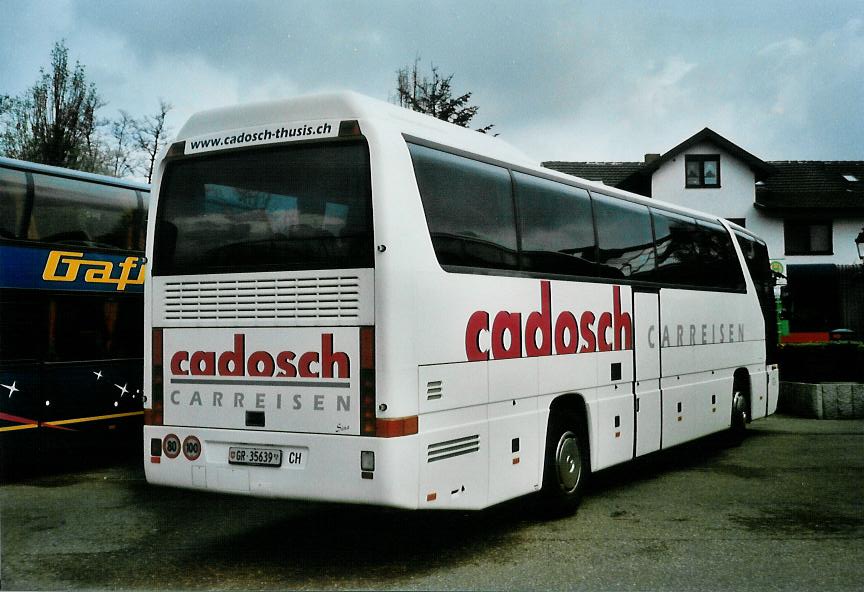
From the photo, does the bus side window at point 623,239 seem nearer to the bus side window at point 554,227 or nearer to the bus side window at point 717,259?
the bus side window at point 554,227

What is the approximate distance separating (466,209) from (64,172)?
655 cm

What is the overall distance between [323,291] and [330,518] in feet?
9.88

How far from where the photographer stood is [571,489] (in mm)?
8391

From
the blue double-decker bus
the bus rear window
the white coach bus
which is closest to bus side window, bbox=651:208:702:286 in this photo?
the white coach bus

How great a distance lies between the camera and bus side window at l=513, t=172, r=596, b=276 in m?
8.05

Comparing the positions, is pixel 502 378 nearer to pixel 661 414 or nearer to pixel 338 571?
pixel 338 571

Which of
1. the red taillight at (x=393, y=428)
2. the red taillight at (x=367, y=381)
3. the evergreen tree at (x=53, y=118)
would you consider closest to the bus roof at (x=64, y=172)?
the red taillight at (x=367, y=381)

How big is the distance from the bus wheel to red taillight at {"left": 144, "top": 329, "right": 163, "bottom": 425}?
871 cm

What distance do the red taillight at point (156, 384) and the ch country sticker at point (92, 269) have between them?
4.23 metres

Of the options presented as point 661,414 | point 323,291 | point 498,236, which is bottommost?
point 661,414

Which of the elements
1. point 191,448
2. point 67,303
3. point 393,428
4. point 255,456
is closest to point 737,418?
point 393,428

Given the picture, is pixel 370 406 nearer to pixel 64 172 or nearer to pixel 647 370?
pixel 647 370

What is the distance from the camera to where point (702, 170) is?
132 feet

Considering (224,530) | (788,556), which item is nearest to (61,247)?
(224,530)
